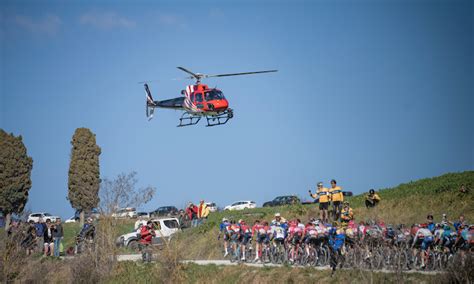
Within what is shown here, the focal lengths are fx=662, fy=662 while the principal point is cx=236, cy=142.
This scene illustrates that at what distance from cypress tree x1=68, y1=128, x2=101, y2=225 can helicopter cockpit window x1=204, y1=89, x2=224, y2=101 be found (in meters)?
25.6

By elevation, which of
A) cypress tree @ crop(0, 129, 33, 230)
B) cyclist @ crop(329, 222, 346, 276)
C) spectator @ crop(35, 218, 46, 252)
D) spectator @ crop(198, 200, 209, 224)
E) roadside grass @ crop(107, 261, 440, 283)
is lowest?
roadside grass @ crop(107, 261, 440, 283)

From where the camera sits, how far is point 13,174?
207 feet

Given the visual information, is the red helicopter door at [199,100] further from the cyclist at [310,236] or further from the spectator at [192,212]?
the cyclist at [310,236]

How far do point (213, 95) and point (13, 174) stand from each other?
30.1m

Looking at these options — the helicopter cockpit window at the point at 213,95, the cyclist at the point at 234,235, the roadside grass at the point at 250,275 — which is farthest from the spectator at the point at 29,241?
the helicopter cockpit window at the point at 213,95

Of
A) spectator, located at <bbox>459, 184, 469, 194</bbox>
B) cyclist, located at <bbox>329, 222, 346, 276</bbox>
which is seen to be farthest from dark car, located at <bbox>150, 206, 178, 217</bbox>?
cyclist, located at <bbox>329, 222, 346, 276</bbox>

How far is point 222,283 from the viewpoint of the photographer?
26.8 metres

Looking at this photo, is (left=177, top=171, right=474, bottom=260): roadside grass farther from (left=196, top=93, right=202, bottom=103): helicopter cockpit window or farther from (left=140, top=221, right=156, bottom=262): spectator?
(left=196, top=93, right=202, bottom=103): helicopter cockpit window

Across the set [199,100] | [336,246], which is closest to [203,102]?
[199,100]

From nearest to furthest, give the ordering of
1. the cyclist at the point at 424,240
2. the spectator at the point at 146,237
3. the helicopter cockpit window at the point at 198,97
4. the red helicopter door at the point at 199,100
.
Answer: the cyclist at the point at 424,240 < the spectator at the point at 146,237 < the red helicopter door at the point at 199,100 < the helicopter cockpit window at the point at 198,97

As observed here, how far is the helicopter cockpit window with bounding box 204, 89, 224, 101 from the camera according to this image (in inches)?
1620

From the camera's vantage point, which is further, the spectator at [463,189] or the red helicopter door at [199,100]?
the red helicopter door at [199,100]

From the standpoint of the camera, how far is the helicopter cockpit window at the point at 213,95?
41.2 meters

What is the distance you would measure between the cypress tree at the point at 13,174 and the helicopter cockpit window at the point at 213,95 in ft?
94.4
